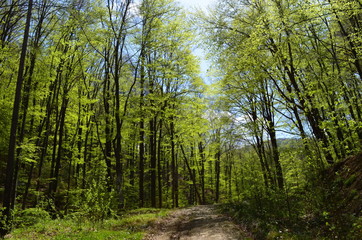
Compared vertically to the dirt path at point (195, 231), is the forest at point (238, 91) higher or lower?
higher

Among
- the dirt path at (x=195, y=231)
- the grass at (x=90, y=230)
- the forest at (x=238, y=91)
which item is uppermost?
the forest at (x=238, y=91)

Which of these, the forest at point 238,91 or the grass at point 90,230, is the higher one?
the forest at point 238,91

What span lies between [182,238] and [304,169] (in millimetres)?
4613

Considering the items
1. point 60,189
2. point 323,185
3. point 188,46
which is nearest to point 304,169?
point 323,185

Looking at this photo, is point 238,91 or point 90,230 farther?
point 238,91

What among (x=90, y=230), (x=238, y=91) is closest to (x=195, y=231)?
(x=90, y=230)

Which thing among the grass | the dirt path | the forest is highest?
the forest

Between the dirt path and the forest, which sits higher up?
the forest

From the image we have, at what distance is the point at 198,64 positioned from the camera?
18766mm

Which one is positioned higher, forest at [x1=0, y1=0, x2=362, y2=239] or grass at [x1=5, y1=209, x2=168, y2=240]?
forest at [x1=0, y1=0, x2=362, y2=239]

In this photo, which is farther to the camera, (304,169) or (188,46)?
(188,46)

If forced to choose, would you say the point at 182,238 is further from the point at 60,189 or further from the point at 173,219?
the point at 60,189

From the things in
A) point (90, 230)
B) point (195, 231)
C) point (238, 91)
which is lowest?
point (195, 231)

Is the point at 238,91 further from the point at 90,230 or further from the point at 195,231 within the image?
the point at 90,230
